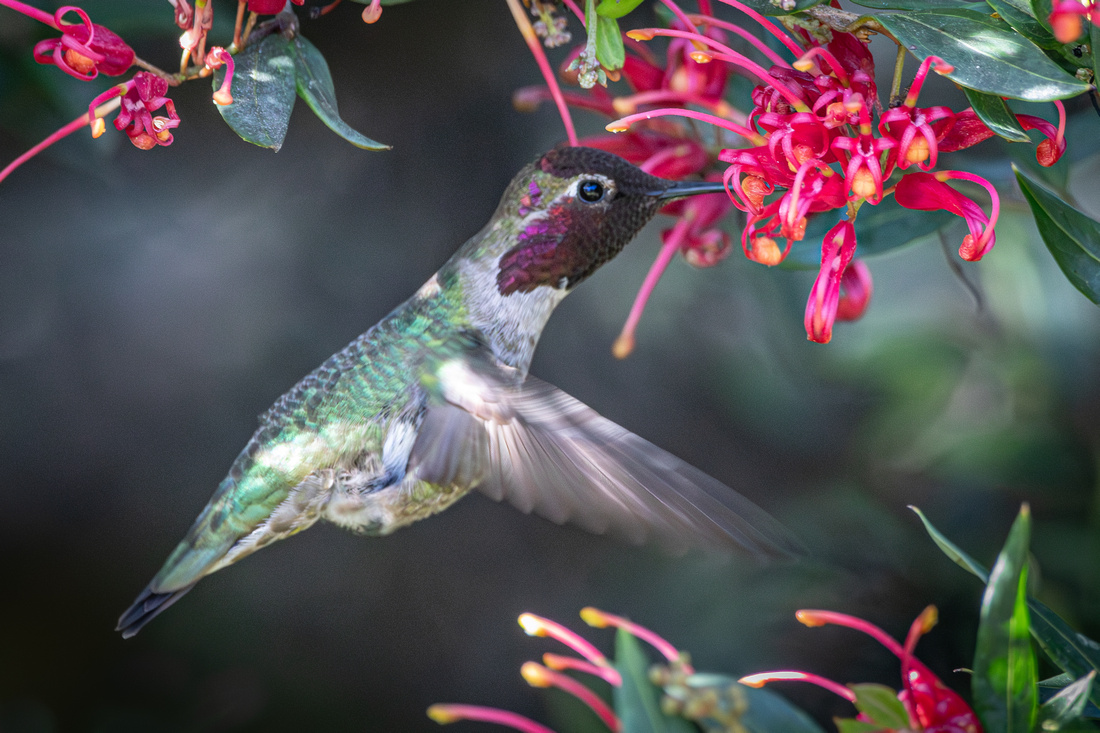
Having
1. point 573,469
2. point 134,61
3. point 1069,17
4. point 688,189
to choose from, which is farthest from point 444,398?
point 1069,17

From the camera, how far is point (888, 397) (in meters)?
1.63

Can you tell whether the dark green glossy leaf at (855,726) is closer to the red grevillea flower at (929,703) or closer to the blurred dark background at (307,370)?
the red grevillea flower at (929,703)

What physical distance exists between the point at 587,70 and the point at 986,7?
315 mm

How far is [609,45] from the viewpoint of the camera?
2.64 ft

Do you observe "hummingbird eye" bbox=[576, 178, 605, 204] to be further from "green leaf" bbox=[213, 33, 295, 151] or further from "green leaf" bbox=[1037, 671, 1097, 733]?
"green leaf" bbox=[1037, 671, 1097, 733]

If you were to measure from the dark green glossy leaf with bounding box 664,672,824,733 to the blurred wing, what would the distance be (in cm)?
10

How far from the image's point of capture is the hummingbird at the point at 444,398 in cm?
96

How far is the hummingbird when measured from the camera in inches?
37.9

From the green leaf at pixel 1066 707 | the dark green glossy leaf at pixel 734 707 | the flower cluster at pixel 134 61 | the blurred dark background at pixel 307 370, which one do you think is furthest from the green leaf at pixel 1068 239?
the blurred dark background at pixel 307 370

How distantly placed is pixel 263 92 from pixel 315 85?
0.19 feet

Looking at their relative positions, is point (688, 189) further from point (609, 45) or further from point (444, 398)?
point (444, 398)

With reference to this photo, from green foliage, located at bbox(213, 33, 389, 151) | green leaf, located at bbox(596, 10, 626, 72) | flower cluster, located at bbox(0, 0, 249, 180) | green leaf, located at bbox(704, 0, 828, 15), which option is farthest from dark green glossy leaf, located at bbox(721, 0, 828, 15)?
flower cluster, located at bbox(0, 0, 249, 180)

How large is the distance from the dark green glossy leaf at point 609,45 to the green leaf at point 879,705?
1.80ft

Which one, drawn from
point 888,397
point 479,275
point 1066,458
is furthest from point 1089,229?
point 888,397
